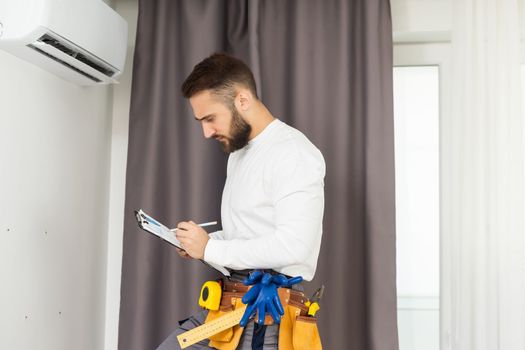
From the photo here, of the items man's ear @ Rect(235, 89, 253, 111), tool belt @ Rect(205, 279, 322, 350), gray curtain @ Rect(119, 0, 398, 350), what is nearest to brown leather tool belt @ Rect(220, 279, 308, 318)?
tool belt @ Rect(205, 279, 322, 350)

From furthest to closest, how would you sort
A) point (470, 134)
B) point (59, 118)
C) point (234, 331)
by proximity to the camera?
1. point (470, 134)
2. point (59, 118)
3. point (234, 331)

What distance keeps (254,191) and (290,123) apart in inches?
29.8

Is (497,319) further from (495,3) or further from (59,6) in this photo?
(59,6)

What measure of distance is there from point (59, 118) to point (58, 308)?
68 centimetres

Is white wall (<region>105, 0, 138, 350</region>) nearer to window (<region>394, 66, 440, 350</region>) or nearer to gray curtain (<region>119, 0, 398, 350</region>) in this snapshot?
gray curtain (<region>119, 0, 398, 350</region>)

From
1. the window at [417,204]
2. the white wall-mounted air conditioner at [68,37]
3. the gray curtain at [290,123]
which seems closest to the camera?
the white wall-mounted air conditioner at [68,37]

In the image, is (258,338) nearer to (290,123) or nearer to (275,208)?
(275,208)

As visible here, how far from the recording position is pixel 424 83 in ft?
8.93

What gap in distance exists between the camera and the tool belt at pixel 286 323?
1.73m

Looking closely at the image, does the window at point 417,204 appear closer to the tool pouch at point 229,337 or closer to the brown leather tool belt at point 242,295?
the brown leather tool belt at point 242,295

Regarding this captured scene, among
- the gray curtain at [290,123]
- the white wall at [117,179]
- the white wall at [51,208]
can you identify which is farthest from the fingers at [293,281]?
the white wall at [117,179]

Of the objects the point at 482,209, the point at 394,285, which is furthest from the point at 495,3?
the point at 394,285

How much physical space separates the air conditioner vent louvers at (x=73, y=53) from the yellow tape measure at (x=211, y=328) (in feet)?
3.23

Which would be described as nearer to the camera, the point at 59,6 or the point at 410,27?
the point at 59,6
